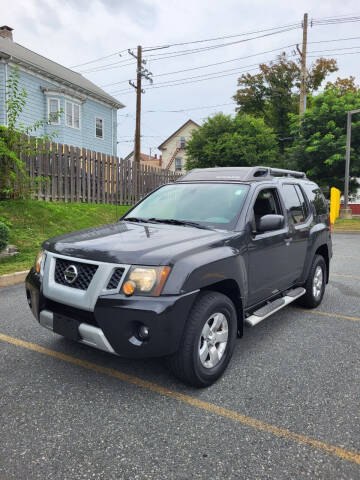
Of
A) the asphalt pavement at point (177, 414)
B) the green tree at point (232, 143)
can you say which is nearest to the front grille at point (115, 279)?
the asphalt pavement at point (177, 414)

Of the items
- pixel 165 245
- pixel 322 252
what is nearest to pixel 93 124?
pixel 322 252

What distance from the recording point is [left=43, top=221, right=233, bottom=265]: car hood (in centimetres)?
278

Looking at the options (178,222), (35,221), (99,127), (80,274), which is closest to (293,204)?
(178,222)

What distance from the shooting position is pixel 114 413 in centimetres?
269

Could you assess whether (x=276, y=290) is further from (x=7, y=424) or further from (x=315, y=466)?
(x=7, y=424)

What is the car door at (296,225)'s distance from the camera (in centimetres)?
447

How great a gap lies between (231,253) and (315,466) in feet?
5.51

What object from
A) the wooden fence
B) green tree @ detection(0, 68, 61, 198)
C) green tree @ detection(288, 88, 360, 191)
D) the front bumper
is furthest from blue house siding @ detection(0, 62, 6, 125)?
the front bumper

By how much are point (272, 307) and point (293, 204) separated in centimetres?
Answer: 149

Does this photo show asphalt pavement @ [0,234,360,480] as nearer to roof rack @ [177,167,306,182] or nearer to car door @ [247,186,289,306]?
car door @ [247,186,289,306]

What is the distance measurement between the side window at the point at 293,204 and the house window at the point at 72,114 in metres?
20.5

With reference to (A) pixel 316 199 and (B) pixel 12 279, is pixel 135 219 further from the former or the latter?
(B) pixel 12 279

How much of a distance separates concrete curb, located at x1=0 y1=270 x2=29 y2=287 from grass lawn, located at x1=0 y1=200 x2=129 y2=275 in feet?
0.66

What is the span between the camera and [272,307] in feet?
12.9
